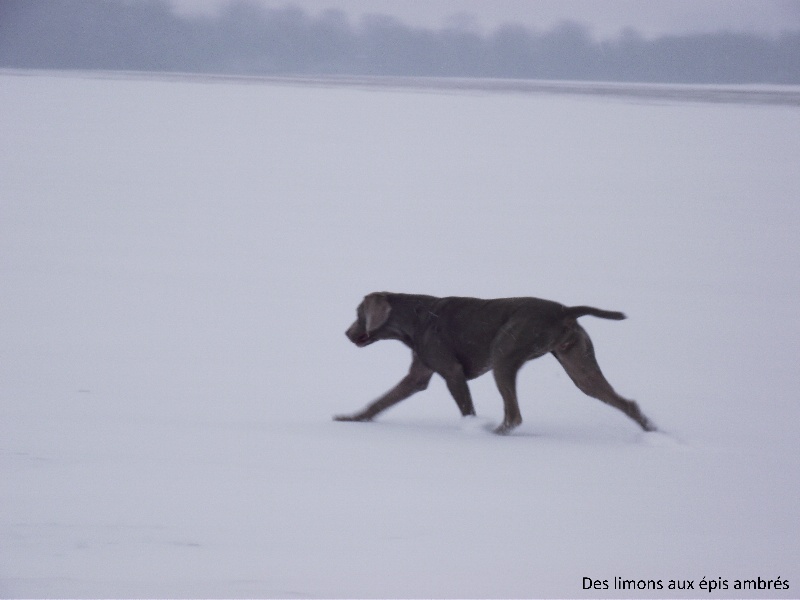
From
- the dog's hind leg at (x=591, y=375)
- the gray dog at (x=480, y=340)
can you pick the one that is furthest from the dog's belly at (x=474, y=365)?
the dog's hind leg at (x=591, y=375)

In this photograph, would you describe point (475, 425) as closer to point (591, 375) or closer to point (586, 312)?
point (591, 375)

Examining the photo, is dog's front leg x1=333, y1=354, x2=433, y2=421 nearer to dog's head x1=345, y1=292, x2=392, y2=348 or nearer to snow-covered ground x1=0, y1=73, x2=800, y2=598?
snow-covered ground x1=0, y1=73, x2=800, y2=598

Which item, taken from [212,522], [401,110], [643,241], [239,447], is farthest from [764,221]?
[212,522]

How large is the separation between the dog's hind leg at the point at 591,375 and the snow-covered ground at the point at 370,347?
147 mm

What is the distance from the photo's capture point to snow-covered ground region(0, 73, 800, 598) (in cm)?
399

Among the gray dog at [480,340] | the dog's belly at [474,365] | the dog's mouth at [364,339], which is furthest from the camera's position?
the dog's mouth at [364,339]

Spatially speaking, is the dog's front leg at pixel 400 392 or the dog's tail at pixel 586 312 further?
the dog's front leg at pixel 400 392

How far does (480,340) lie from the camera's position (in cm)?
592

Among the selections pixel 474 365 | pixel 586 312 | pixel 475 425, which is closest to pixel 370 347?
pixel 474 365

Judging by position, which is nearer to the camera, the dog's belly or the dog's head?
the dog's belly

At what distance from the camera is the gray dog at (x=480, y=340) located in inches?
223

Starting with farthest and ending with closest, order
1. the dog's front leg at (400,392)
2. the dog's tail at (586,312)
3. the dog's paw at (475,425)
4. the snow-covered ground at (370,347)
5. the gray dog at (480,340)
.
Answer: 1. the dog's front leg at (400,392)
2. the dog's paw at (475,425)
3. the gray dog at (480,340)
4. the dog's tail at (586,312)
5. the snow-covered ground at (370,347)

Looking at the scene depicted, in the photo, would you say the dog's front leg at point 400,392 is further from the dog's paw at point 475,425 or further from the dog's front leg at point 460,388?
the dog's paw at point 475,425

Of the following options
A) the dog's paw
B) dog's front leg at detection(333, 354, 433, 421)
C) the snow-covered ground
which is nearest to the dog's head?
dog's front leg at detection(333, 354, 433, 421)
